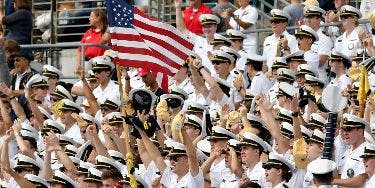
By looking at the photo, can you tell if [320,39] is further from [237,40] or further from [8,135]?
[8,135]

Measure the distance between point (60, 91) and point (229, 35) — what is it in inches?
111

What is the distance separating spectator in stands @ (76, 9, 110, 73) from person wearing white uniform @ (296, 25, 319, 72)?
4613 millimetres

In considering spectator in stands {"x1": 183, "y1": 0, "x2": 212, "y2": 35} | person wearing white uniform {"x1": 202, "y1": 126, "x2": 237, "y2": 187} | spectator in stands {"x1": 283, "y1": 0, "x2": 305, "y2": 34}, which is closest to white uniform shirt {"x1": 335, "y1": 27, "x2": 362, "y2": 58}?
spectator in stands {"x1": 283, "y1": 0, "x2": 305, "y2": 34}

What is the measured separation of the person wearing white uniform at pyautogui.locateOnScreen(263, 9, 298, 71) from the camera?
26.8 meters

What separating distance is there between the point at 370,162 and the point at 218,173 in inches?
97.1

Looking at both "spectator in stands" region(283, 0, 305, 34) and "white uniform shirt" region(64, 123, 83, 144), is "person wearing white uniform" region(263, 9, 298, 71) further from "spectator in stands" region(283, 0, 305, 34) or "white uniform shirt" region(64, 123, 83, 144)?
"white uniform shirt" region(64, 123, 83, 144)

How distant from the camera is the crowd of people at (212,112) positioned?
2178 centimetres

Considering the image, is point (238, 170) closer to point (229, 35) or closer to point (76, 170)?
point (76, 170)

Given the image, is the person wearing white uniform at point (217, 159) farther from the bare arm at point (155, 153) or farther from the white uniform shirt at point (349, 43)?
the white uniform shirt at point (349, 43)

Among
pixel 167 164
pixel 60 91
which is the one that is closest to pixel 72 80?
pixel 60 91

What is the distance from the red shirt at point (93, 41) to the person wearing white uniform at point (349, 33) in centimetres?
545

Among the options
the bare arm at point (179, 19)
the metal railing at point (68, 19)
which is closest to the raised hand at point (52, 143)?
the bare arm at point (179, 19)

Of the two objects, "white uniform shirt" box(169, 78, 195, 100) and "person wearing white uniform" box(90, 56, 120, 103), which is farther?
"person wearing white uniform" box(90, 56, 120, 103)

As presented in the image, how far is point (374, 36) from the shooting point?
85.8 ft
